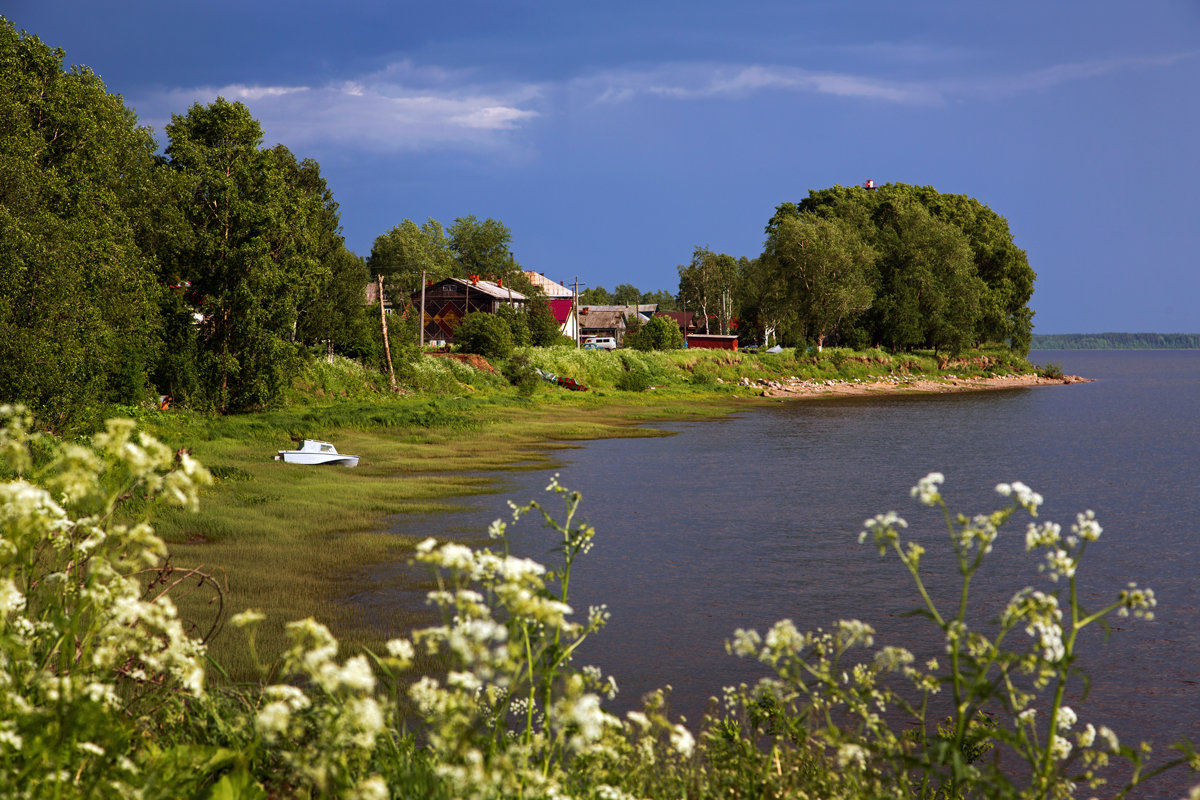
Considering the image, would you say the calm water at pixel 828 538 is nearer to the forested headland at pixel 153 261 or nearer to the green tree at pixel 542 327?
the forested headland at pixel 153 261

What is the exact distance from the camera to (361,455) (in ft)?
90.7

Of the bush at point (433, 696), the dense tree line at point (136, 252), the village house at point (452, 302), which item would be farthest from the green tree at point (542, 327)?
the bush at point (433, 696)

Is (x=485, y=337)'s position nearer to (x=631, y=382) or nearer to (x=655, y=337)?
(x=631, y=382)

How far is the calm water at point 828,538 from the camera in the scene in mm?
10938

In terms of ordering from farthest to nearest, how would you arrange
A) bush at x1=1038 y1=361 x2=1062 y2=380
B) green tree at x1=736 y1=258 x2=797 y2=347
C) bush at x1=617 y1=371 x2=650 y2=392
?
bush at x1=1038 y1=361 x2=1062 y2=380
green tree at x1=736 y1=258 x2=797 y2=347
bush at x1=617 y1=371 x2=650 y2=392

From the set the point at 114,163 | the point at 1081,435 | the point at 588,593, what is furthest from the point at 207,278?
the point at 1081,435

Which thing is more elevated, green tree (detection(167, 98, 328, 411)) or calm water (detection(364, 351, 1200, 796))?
green tree (detection(167, 98, 328, 411))

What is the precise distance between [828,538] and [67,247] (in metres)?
19.6

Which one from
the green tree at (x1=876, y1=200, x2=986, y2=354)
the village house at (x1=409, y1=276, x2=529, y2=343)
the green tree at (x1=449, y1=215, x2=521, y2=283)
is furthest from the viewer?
the green tree at (x1=449, y1=215, x2=521, y2=283)

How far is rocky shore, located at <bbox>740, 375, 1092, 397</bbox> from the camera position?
235 ft

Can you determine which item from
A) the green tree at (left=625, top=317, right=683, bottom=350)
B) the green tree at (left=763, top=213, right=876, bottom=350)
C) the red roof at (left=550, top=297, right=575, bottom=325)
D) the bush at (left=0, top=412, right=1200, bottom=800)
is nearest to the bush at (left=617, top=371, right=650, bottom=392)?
the green tree at (left=625, top=317, right=683, bottom=350)

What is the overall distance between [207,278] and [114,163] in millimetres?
5794

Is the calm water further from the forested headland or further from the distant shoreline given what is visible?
the distant shoreline

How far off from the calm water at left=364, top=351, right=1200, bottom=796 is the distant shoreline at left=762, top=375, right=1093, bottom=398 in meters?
28.4
